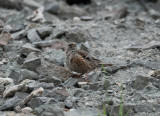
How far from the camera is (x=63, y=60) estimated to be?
5.48m

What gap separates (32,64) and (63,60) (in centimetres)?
45

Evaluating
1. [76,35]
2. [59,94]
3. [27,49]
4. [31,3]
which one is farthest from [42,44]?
[31,3]

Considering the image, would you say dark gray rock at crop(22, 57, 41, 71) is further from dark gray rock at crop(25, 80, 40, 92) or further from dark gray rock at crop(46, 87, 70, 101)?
dark gray rock at crop(46, 87, 70, 101)

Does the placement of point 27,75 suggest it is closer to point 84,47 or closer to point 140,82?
point 84,47

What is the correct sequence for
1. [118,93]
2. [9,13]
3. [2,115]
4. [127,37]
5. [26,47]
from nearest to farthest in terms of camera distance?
[2,115], [118,93], [26,47], [127,37], [9,13]

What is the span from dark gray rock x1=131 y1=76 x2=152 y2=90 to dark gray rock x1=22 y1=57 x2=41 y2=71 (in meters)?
1.23

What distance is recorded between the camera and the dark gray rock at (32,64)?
17.0ft

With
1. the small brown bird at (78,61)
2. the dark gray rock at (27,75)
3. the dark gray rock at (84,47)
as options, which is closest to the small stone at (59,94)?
the small brown bird at (78,61)

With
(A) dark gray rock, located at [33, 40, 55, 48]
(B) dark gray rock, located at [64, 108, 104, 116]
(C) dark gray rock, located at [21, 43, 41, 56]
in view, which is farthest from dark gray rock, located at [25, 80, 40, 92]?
(A) dark gray rock, located at [33, 40, 55, 48]

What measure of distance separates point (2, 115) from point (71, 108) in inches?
25.0

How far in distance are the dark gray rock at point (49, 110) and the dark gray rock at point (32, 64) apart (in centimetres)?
120

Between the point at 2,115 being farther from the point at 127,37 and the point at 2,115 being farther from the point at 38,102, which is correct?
the point at 127,37

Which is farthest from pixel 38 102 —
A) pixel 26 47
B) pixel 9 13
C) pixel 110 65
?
pixel 9 13

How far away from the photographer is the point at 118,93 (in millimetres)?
4414
